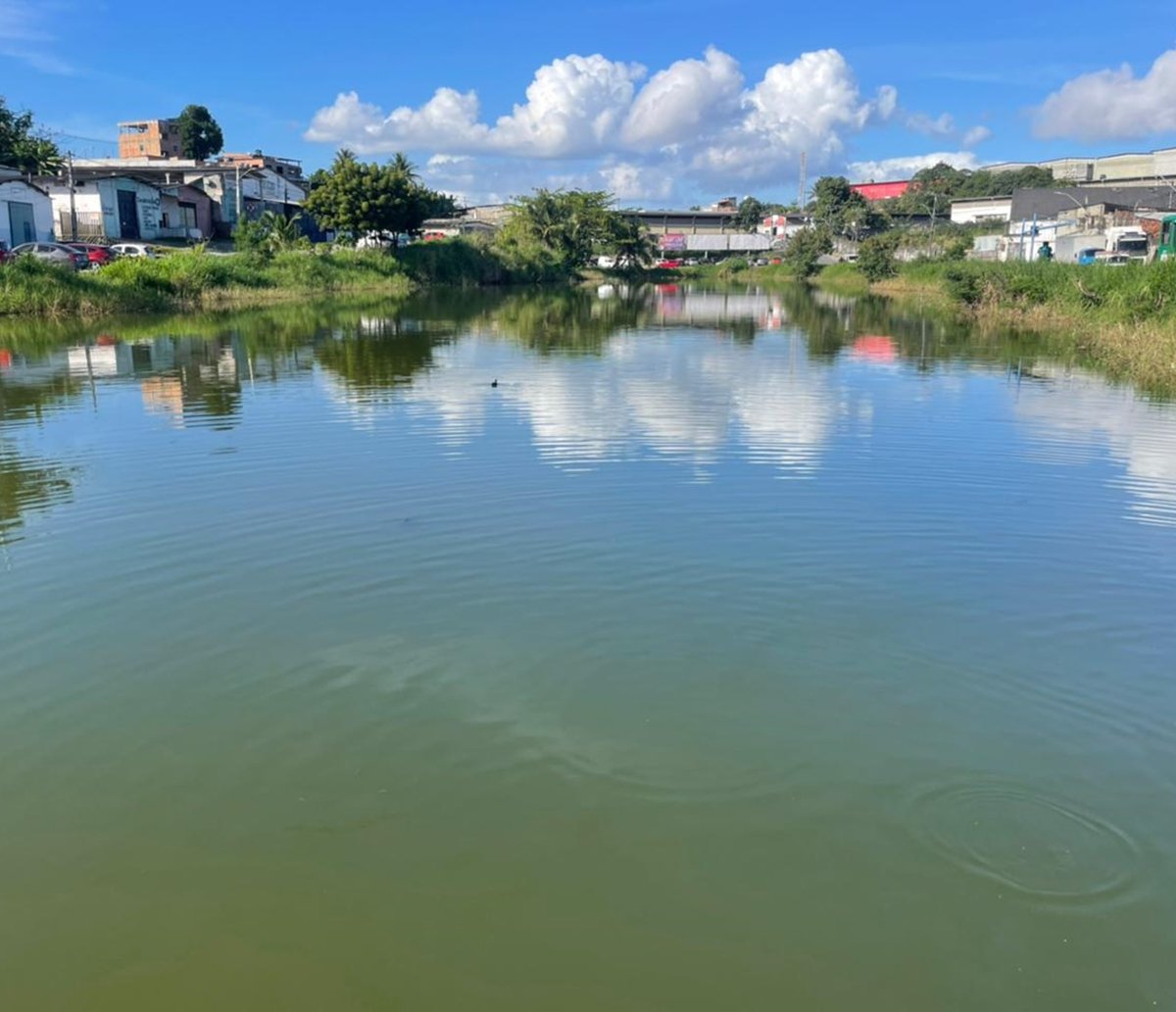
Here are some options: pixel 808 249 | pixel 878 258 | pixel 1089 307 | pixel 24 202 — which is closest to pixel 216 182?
pixel 24 202

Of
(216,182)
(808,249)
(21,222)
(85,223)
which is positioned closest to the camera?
(21,222)

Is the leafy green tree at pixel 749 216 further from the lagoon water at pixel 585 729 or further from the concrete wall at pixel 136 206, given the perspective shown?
the lagoon water at pixel 585 729

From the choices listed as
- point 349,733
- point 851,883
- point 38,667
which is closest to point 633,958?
point 851,883

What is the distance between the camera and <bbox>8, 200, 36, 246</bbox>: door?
3734cm

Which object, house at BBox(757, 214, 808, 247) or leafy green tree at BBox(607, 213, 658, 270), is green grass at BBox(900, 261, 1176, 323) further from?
house at BBox(757, 214, 808, 247)

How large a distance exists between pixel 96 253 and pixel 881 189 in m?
98.6

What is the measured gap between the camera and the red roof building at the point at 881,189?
4345 inches

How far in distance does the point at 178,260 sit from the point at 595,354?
18033mm

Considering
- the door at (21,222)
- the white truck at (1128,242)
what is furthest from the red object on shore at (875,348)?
the door at (21,222)

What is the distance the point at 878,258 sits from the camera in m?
56.5

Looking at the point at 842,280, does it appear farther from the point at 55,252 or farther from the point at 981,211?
the point at 55,252

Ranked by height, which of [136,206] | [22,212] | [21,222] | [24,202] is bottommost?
[21,222]

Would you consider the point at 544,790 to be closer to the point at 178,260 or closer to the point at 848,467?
the point at 848,467

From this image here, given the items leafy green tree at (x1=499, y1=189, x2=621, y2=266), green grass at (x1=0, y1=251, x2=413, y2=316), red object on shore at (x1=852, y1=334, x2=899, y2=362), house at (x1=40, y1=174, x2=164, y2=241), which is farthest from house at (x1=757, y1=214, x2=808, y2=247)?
red object on shore at (x1=852, y1=334, x2=899, y2=362)
